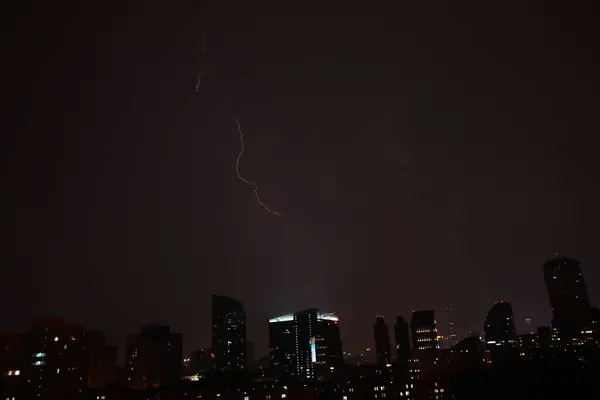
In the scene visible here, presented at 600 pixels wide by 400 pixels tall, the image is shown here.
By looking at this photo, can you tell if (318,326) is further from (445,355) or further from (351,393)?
(351,393)

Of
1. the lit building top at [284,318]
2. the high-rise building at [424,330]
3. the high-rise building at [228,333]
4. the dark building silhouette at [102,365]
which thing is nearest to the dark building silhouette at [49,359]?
the dark building silhouette at [102,365]

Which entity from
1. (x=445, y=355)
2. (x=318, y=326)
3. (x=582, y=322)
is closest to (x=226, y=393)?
(x=445, y=355)

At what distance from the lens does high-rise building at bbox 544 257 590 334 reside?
73562mm

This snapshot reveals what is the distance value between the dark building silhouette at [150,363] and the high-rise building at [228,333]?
858 inches

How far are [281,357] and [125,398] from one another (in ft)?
183

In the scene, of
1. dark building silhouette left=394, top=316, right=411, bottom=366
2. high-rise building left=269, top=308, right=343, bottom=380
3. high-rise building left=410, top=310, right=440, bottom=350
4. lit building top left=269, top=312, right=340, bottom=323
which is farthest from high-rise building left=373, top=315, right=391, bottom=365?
lit building top left=269, top=312, right=340, bottom=323

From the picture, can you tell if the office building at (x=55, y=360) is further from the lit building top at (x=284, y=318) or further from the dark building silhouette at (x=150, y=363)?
the lit building top at (x=284, y=318)

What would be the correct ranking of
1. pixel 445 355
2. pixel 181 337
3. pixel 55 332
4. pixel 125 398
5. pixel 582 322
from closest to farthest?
1. pixel 55 332
2. pixel 125 398
3. pixel 445 355
4. pixel 181 337
5. pixel 582 322

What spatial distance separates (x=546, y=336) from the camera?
209ft

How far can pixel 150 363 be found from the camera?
5228cm

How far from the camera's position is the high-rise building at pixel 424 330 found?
191ft

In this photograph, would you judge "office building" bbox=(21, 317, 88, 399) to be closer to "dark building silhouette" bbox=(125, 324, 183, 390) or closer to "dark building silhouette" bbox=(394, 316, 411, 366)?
"dark building silhouette" bbox=(125, 324, 183, 390)

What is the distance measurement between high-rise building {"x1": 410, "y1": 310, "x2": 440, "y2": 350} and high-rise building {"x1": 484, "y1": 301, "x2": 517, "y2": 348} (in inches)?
560

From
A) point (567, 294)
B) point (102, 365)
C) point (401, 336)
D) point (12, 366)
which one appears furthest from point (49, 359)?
point (567, 294)
